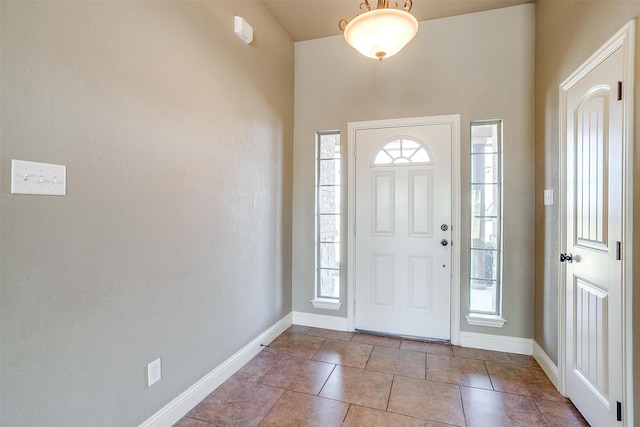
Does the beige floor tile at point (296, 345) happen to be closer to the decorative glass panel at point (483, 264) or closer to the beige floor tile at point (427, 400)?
the beige floor tile at point (427, 400)

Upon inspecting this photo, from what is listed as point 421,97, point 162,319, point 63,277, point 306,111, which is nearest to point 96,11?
point 63,277

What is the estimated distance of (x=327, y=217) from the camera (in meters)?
3.27

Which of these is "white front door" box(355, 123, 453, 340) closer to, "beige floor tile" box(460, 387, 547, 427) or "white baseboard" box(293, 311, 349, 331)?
"white baseboard" box(293, 311, 349, 331)

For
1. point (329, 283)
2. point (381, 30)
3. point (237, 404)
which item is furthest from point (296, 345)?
point (381, 30)

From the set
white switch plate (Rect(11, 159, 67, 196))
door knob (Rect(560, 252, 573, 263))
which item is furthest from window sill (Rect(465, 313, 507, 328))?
white switch plate (Rect(11, 159, 67, 196))

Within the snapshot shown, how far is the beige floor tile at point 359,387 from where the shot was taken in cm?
199

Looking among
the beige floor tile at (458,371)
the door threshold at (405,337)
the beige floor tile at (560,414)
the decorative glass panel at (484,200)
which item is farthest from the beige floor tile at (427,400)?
the decorative glass panel at (484,200)

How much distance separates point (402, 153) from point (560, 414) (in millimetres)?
2261

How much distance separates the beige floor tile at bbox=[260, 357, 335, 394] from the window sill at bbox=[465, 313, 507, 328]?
1376 mm

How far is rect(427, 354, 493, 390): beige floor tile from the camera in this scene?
7.26 ft

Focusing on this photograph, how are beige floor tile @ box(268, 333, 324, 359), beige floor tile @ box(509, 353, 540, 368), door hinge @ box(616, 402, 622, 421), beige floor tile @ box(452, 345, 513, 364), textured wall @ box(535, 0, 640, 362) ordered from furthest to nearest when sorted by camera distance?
1. beige floor tile @ box(268, 333, 324, 359)
2. beige floor tile @ box(452, 345, 513, 364)
3. beige floor tile @ box(509, 353, 540, 368)
4. textured wall @ box(535, 0, 640, 362)
5. door hinge @ box(616, 402, 622, 421)

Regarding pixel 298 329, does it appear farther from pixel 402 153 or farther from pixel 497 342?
pixel 402 153

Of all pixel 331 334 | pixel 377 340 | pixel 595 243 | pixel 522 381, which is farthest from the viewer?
pixel 331 334

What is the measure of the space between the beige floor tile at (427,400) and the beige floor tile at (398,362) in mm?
102
